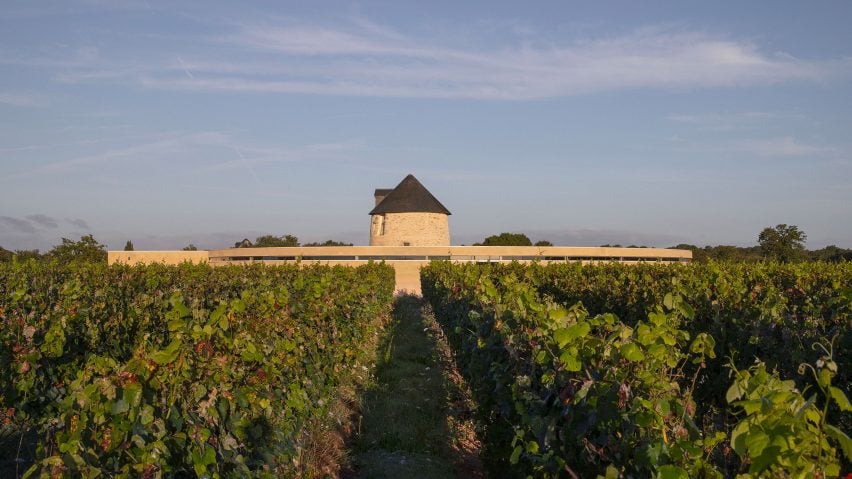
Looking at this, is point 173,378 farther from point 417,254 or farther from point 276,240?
point 276,240

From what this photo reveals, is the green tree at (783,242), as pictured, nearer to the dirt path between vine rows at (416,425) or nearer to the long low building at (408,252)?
the long low building at (408,252)

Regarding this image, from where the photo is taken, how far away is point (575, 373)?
432 cm

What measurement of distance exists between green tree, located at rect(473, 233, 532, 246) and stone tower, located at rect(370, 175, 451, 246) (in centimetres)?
1240

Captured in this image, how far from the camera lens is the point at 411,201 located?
179 feet

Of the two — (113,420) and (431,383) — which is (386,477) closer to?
(113,420)

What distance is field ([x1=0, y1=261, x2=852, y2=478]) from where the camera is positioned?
323cm

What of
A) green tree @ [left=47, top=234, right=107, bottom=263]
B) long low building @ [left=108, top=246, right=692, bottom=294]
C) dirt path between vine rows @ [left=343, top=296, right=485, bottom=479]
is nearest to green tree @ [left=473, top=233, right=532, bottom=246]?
long low building @ [left=108, top=246, right=692, bottom=294]

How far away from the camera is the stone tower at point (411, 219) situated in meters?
54.0

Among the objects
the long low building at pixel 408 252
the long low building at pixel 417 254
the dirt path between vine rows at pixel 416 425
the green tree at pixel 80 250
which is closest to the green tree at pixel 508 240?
the long low building at pixel 408 252

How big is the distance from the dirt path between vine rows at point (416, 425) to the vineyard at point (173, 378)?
2.32 feet

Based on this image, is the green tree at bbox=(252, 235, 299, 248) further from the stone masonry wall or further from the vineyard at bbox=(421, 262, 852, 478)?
the vineyard at bbox=(421, 262, 852, 478)

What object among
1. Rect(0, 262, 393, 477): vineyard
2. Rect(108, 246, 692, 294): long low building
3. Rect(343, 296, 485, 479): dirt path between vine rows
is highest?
Rect(108, 246, 692, 294): long low building

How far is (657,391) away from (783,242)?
5766cm

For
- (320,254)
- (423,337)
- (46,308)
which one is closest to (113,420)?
(46,308)
